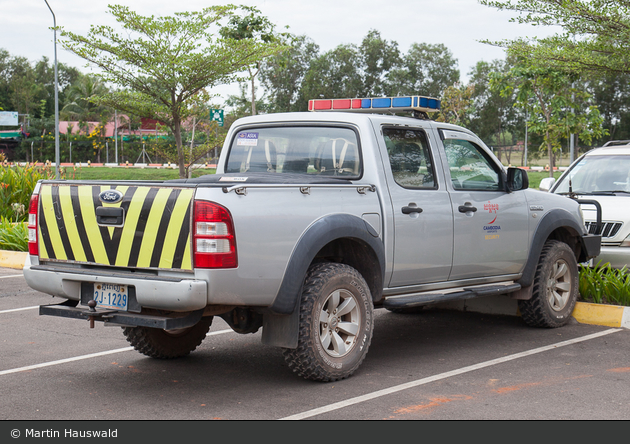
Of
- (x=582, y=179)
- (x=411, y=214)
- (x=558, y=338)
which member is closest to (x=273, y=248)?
(x=411, y=214)

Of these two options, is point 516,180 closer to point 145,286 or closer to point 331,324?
point 331,324

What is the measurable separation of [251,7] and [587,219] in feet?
66.3

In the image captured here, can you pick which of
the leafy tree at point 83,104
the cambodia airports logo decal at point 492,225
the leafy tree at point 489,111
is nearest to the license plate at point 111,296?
the cambodia airports logo decal at point 492,225

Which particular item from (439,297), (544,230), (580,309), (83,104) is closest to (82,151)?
(83,104)

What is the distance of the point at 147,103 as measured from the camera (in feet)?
81.8

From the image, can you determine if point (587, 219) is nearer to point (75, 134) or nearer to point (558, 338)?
point (558, 338)

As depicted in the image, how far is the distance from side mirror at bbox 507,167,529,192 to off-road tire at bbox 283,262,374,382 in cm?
208

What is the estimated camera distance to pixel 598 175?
9.65m

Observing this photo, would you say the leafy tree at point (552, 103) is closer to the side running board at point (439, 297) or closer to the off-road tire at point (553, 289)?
the off-road tire at point (553, 289)

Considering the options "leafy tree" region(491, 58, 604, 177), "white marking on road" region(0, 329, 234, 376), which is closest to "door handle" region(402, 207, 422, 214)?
"white marking on road" region(0, 329, 234, 376)

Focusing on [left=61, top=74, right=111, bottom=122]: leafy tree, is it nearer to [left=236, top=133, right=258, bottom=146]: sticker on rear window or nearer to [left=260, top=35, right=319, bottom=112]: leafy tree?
[left=260, top=35, right=319, bottom=112]: leafy tree

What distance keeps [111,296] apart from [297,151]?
2014 millimetres

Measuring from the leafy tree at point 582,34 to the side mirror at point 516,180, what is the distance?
22.5ft

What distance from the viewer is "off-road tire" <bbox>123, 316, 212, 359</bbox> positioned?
5.79 metres
